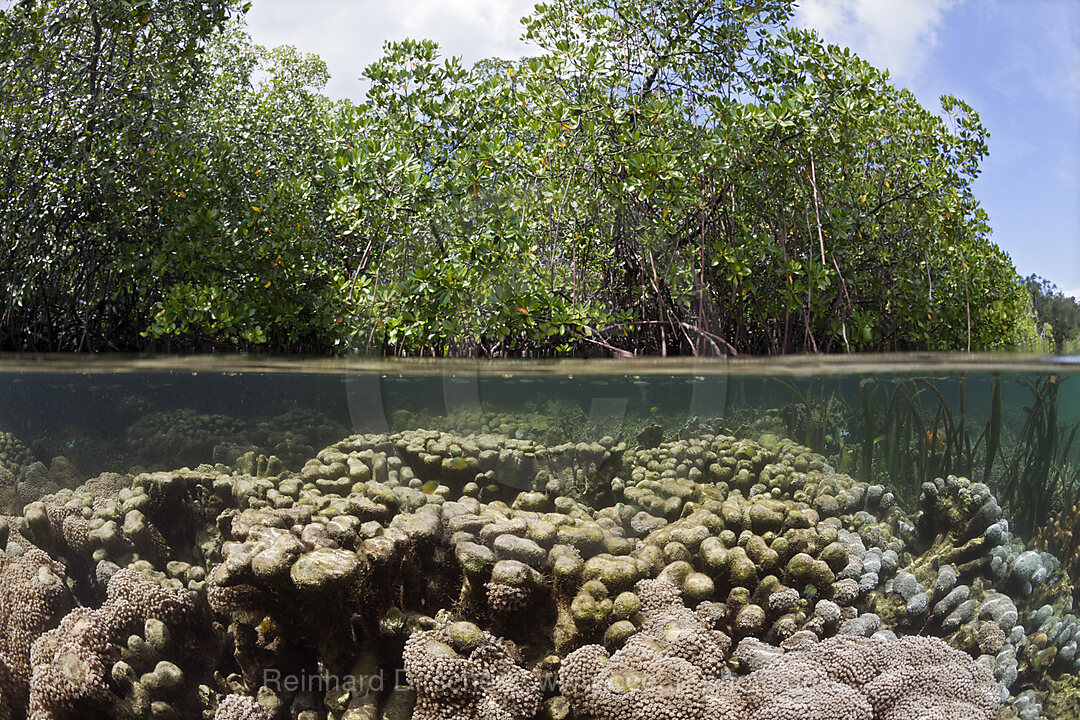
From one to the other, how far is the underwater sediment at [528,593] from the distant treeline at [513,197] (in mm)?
1021

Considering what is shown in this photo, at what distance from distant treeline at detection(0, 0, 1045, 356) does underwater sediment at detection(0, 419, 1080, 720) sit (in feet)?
3.35

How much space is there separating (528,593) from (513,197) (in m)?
2.44

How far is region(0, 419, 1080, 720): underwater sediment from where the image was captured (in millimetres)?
3021

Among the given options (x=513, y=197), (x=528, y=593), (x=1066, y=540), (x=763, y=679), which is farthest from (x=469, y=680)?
(x=1066, y=540)

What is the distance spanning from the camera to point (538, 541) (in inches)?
124

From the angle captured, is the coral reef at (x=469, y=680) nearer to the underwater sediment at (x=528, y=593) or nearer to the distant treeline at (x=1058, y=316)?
the underwater sediment at (x=528, y=593)

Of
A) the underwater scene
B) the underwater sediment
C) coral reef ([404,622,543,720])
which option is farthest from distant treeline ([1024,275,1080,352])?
coral reef ([404,622,543,720])

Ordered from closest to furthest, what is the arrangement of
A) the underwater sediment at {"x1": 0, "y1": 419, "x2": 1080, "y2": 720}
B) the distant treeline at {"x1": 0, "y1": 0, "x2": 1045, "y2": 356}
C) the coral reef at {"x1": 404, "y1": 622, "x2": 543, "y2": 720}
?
1. the coral reef at {"x1": 404, "y1": 622, "x2": 543, "y2": 720}
2. the underwater sediment at {"x1": 0, "y1": 419, "x2": 1080, "y2": 720}
3. the distant treeline at {"x1": 0, "y1": 0, "x2": 1045, "y2": 356}

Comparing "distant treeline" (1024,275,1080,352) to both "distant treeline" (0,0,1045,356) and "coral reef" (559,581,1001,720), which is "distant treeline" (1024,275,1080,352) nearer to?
"distant treeline" (0,0,1045,356)

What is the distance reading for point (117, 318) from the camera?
4.97 metres

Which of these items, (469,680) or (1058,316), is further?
(1058,316)

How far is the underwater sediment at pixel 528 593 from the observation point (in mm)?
3021

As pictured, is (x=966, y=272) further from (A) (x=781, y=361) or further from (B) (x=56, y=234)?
(B) (x=56, y=234)

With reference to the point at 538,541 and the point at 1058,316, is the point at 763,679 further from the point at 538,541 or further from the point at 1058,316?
the point at 1058,316
